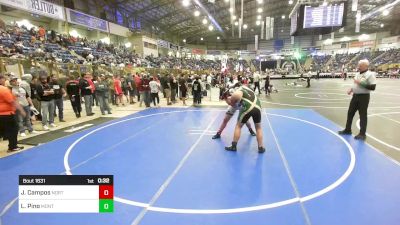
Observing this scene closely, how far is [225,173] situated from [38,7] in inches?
850

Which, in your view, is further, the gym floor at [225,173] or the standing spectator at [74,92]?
the standing spectator at [74,92]

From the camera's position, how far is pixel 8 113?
6148 millimetres

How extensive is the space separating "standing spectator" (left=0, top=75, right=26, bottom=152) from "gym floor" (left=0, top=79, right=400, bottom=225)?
1.81ft

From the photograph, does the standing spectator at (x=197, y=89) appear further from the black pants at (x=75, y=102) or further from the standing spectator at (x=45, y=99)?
the standing spectator at (x=45, y=99)

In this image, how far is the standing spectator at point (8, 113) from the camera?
5.95 m

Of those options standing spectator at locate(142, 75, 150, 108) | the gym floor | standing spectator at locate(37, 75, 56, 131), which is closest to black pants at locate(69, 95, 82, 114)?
standing spectator at locate(37, 75, 56, 131)

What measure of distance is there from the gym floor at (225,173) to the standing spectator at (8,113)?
552 millimetres

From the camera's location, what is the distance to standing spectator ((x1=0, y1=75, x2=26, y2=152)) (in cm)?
595

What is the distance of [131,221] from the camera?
3.30 meters

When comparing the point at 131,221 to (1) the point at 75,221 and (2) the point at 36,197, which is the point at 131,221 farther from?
(2) the point at 36,197

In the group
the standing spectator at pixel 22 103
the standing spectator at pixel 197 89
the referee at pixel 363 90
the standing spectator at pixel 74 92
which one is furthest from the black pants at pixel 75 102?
the referee at pixel 363 90

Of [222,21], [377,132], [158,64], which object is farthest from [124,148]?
[222,21]

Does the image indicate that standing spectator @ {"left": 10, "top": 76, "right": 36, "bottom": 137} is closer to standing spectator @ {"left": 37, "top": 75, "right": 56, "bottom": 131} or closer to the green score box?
standing spectator @ {"left": 37, "top": 75, "right": 56, "bottom": 131}

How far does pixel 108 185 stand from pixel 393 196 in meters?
4.15
